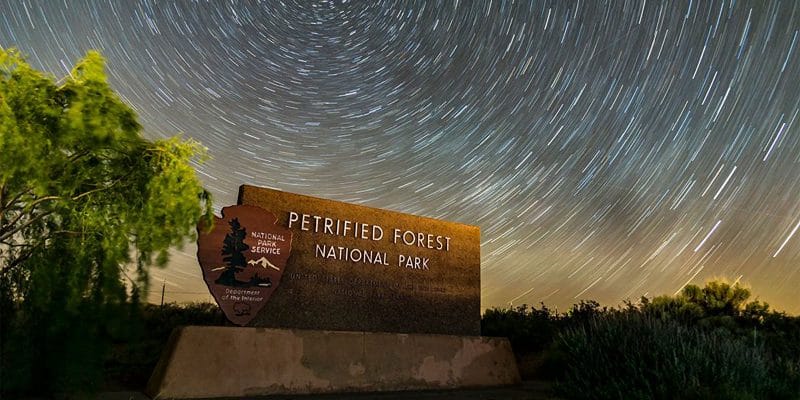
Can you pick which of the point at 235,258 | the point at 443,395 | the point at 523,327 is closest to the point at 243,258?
the point at 235,258

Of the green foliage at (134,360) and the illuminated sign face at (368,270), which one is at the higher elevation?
the illuminated sign face at (368,270)

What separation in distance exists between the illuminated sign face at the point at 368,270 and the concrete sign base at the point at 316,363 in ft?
1.18

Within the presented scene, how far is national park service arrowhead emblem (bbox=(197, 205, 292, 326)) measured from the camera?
29.6 feet

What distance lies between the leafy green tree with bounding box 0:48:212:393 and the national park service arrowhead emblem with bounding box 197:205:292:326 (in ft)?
6.73

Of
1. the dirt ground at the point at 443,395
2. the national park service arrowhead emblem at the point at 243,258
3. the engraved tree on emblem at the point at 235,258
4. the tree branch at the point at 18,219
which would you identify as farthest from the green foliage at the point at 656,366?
the tree branch at the point at 18,219

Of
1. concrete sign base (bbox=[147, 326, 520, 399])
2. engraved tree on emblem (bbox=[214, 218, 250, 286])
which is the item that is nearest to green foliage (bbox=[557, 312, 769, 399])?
concrete sign base (bbox=[147, 326, 520, 399])

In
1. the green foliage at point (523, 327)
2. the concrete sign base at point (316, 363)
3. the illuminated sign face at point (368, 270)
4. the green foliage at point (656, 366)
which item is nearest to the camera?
the green foliage at point (656, 366)

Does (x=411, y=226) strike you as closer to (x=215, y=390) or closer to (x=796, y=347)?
(x=215, y=390)

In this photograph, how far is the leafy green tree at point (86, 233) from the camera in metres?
6.14

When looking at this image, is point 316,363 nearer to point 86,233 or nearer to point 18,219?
point 86,233

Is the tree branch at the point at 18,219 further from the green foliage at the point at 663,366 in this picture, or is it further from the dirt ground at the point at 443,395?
the green foliage at the point at 663,366

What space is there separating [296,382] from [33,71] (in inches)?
232

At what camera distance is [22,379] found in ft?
21.7

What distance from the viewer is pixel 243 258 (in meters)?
9.36
